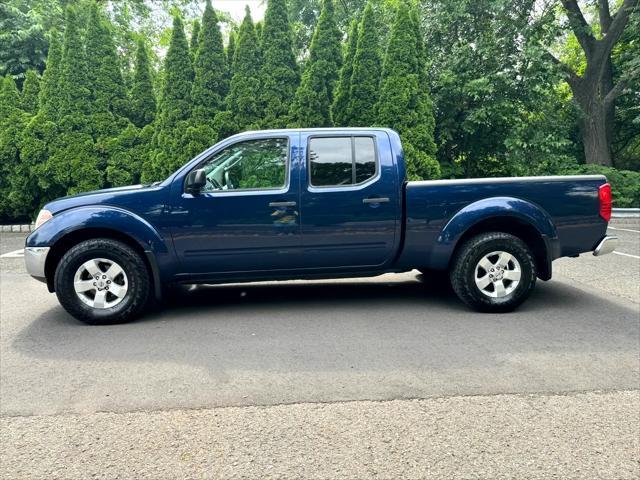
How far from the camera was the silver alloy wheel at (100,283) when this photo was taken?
4.75m

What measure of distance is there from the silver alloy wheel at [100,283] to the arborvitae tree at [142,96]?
31.6 ft

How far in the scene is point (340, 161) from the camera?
5.05m

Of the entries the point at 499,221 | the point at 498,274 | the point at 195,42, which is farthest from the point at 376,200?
the point at 195,42

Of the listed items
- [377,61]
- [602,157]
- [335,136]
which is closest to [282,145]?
[335,136]

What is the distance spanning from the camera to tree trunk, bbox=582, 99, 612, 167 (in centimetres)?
1609

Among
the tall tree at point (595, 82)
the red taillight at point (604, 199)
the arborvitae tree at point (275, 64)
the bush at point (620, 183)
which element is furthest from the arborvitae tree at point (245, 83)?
the tall tree at point (595, 82)

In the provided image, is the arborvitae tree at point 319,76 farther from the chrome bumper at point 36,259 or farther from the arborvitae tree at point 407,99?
the chrome bumper at point 36,259

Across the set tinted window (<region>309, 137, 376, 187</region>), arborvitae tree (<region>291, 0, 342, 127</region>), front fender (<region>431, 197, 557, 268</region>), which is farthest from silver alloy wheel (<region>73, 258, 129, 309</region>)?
arborvitae tree (<region>291, 0, 342, 127</region>)

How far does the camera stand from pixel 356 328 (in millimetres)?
4527

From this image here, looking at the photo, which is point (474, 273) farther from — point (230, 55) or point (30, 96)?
point (30, 96)

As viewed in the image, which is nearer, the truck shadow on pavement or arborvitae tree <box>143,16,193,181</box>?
the truck shadow on pavement

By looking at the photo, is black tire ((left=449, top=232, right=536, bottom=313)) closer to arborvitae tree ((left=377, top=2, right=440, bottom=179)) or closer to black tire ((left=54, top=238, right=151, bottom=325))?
black tire ((left=54, top=238, right=151, bottom=325))

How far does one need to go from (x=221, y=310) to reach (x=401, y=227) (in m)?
2.05

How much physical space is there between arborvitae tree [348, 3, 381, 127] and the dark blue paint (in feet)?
24.7
